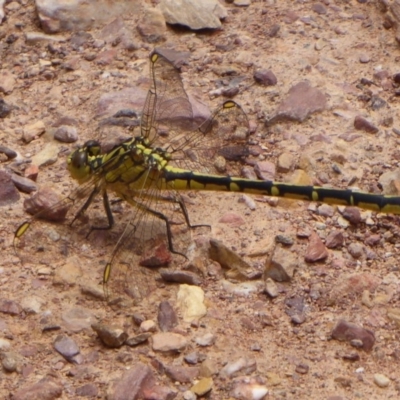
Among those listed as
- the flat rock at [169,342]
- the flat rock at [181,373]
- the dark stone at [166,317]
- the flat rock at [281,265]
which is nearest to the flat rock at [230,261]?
the flat rock at [281,265]

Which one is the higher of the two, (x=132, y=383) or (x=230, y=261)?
(x=132, y=383)

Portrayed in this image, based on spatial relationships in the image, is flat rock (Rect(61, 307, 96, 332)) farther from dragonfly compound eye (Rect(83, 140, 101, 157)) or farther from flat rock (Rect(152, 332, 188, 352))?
dragonfly compound eye (Rect(83, 140, 101, 157))

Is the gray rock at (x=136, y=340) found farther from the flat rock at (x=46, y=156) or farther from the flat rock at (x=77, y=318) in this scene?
the flat rock at (x=46, y=156)

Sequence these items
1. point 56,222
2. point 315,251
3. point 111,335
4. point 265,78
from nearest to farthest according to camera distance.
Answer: point 111,335, point 315,251, point 56,222, point 265,78

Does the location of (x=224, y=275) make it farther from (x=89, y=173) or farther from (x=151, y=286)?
(x=89, y=173)

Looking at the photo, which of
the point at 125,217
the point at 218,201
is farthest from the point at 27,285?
the point at 218,201

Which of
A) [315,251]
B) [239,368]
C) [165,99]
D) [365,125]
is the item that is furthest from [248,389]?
[365,125]

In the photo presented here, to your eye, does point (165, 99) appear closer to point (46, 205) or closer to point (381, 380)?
point (46, 205)
